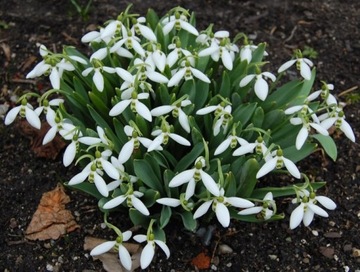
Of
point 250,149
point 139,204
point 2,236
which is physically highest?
point 250,149

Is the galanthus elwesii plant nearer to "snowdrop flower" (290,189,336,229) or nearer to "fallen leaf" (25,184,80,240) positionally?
"snowdrop flower" (290,189,336,229)

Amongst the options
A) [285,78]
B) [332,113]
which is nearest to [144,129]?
[332,113]

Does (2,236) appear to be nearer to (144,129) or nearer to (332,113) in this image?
(144,129)

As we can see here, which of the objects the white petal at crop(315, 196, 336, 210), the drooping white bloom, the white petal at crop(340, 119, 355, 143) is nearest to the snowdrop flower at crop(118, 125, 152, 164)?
the drooping white bloom

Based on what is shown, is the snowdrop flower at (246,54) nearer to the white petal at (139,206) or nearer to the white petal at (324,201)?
the white petal at (324,201)

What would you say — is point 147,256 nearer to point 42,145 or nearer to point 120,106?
point 120,106

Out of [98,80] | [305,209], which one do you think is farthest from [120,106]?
[305,209]

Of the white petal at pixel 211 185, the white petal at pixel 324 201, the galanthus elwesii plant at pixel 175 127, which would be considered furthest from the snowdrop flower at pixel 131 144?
the white petal at pixel 324 201
